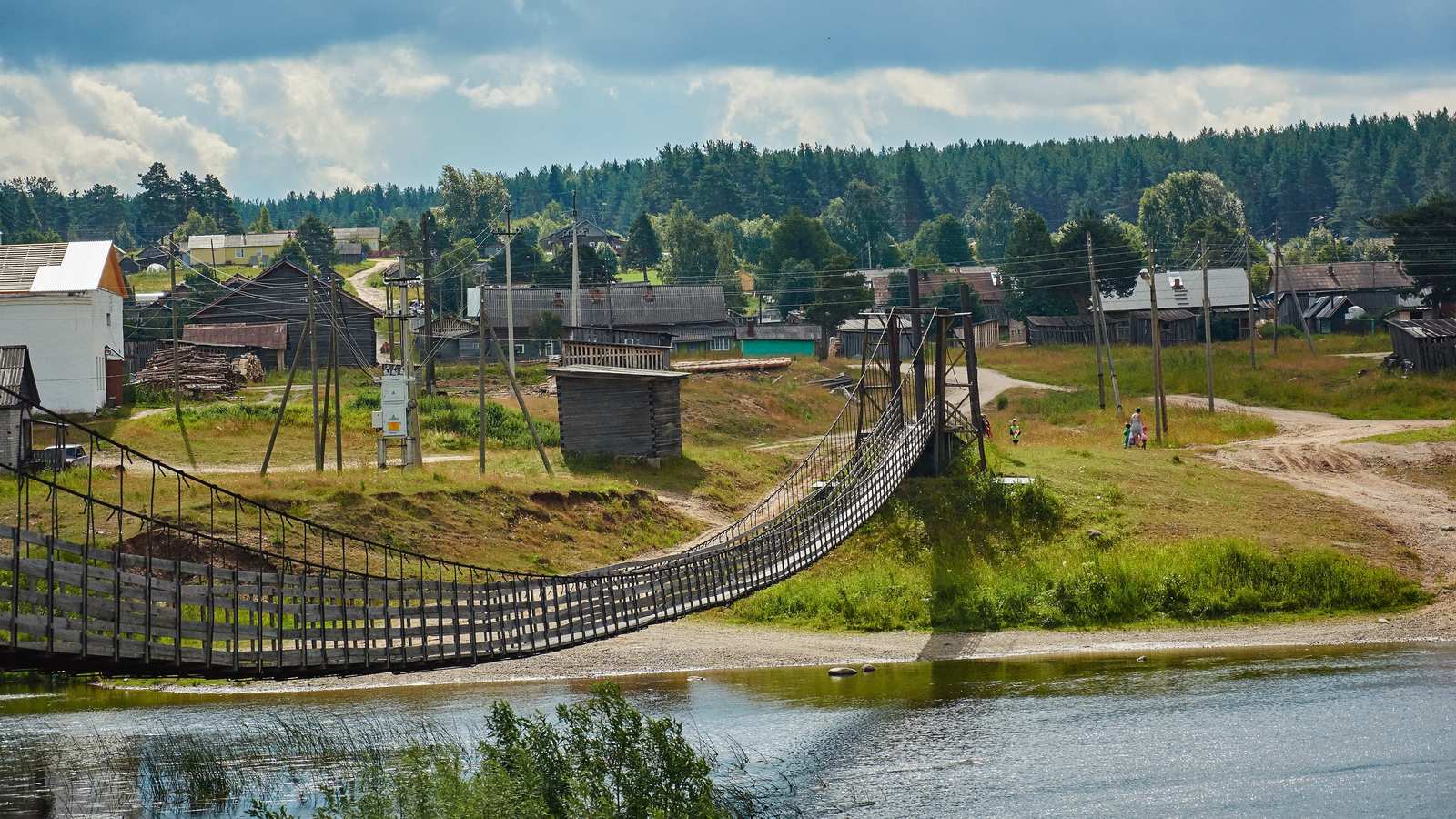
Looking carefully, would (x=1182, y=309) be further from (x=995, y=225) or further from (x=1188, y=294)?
(x=995, y=225)

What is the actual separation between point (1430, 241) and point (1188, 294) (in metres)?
21.1

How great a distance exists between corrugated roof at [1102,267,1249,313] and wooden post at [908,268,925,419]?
64177 mm

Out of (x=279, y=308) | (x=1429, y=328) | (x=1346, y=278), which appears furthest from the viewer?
(x=1346, y=278)

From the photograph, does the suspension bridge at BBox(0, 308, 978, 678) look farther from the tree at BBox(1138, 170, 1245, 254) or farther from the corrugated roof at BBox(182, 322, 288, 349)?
the tree at BBox(1138, 170, 1245, 254)

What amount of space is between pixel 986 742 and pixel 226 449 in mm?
30379

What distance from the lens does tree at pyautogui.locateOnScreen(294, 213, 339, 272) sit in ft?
460

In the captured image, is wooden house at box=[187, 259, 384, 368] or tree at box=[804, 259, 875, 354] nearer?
wooden house at box=[187, 259, 384, 368]

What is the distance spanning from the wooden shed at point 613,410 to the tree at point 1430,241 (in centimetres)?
5430

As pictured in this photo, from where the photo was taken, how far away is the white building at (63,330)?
56062 millimetres

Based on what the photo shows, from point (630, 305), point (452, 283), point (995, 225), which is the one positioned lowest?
point (630, 305)

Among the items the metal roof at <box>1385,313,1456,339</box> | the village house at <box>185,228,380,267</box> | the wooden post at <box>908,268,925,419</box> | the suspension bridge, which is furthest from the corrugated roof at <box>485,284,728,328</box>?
the village house at <box>185,228,380,267</box>

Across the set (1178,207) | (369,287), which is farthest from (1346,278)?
(369,287)

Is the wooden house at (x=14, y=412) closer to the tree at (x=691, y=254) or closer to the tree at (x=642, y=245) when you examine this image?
the tree at (x=691, y=254)

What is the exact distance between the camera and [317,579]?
22.9 metres
